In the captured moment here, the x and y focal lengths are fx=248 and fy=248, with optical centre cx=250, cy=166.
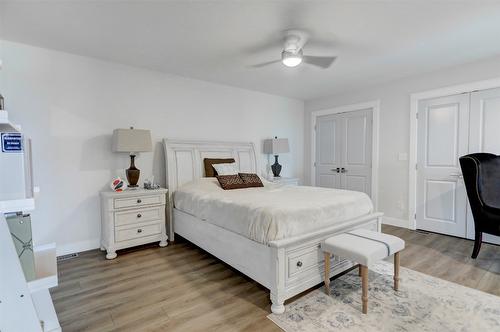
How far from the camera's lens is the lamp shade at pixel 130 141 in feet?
9.99

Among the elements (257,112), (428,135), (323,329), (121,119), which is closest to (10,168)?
(323,329)

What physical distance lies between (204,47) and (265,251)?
233 centimetres

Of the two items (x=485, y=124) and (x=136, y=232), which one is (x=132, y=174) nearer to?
(x=136, y=232)

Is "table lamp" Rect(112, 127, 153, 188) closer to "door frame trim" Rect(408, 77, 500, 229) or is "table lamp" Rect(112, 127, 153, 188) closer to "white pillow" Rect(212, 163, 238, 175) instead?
"white pillow" Rect(212, 163, 238, 175)

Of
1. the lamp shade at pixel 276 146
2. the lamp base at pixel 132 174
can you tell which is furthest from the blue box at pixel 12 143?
the lamp shade at pixel 276 146

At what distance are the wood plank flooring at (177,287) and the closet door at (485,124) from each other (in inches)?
47.6

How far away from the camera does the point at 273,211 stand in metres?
2.06

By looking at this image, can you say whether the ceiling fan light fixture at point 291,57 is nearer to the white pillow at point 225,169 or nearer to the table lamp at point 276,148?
the white pillow at point 225,169

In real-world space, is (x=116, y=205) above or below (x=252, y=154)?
below

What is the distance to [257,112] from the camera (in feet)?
16.1

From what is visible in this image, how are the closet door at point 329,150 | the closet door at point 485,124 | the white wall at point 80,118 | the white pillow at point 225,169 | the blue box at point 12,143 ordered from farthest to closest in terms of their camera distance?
the closet door at point 329,150 → the white pillow at point 225,169 → the closet door at point 485,124 → the white wall at point 80,118 → the blue box at point 12,143

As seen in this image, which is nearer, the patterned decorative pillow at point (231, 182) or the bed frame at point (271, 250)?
the bed frame at point (271, 250)

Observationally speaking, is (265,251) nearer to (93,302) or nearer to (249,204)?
(249,204)

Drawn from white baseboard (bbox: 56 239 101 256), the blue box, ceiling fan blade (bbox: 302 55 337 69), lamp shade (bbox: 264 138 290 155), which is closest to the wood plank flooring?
white baseboard (bbox: 56 239 101 256)
